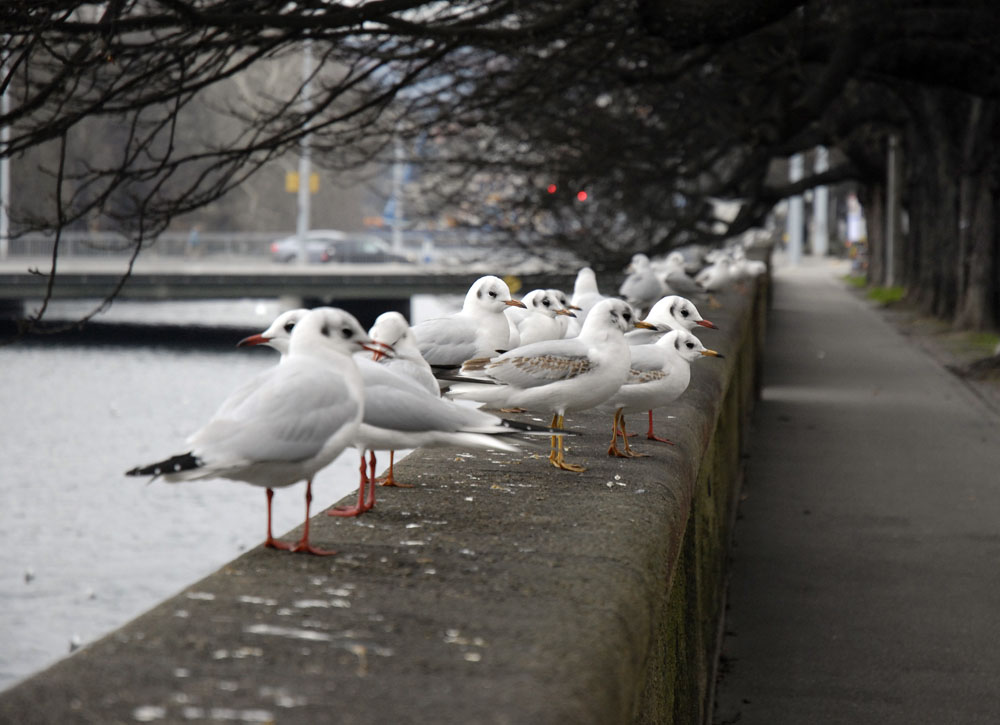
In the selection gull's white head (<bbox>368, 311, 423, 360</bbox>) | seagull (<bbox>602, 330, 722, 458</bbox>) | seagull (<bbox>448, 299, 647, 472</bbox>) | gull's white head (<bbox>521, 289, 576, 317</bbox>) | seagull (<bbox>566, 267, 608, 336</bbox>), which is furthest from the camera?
seagull (<bbox>566, 267, 608, 336</bbox>)

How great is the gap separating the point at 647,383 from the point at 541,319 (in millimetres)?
1671

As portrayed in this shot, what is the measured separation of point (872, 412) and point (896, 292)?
70.8ft

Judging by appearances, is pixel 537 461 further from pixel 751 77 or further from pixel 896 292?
pixel 896 292

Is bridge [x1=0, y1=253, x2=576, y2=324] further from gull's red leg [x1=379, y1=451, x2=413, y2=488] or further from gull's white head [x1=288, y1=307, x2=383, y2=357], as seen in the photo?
gull's white head [x1=288, y1=307, x2=383, y2=357]

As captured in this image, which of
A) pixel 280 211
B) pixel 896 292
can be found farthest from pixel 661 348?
pixel 280 211

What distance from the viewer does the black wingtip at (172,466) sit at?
3.47m

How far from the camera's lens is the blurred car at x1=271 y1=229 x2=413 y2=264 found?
61.0 metres

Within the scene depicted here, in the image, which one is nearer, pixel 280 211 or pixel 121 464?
pixel 121 464

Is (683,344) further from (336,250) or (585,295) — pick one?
(336,250)

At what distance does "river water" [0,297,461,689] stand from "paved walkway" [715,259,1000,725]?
4.19 meters

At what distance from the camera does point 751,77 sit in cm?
1870

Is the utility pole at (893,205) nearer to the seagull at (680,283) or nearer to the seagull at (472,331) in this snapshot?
the seagull at (680,283)

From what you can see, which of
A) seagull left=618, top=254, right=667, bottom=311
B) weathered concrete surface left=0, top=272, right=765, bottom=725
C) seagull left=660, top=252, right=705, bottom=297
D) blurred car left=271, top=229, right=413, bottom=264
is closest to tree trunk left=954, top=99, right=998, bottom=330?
seagull left=660, top=252, right=705, bottom=297

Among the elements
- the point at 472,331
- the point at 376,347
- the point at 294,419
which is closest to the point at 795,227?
the point at 472,331
